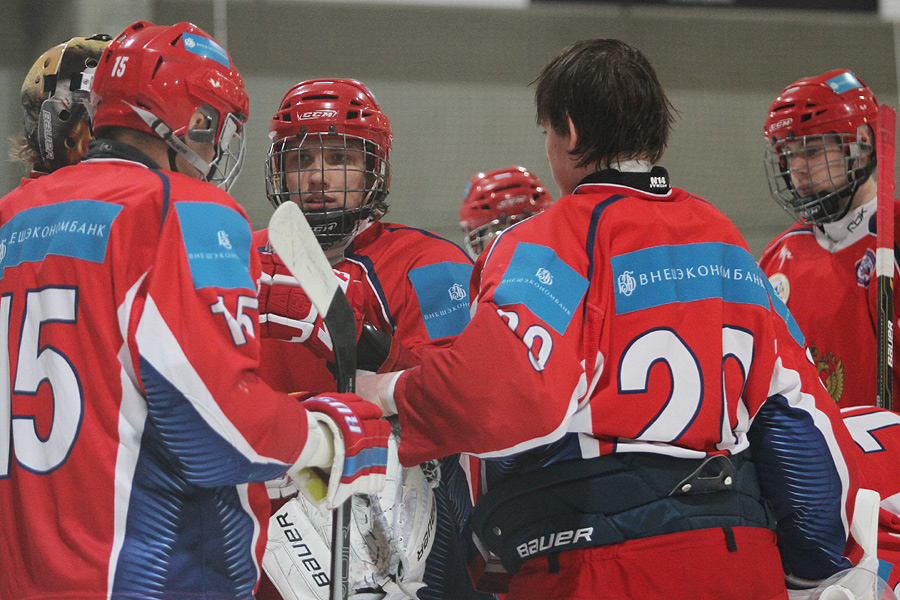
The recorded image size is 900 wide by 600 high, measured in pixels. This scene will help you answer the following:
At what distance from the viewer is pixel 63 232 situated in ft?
4.83

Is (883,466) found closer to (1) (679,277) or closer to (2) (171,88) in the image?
(1) (679,277)

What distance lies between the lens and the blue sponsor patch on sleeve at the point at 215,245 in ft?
4.75

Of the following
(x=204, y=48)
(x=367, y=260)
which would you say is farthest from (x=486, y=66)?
(x=204, y=48)

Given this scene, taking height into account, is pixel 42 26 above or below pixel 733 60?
above

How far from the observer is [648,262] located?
1.72 metres

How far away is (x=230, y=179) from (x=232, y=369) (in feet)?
1.87

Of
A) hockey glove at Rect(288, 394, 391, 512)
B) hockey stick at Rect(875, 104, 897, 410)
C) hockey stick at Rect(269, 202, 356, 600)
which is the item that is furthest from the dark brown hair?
hockey stick at Rect(875, 104, 897, 410)

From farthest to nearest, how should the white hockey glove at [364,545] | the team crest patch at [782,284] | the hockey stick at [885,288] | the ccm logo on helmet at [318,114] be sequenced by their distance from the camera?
1. the team crest patch at [782,284]
2. the hockey stick at [885,288]
3. the ccm logo on helmet at [318,114]
4. the white hockey glove at [364,545]

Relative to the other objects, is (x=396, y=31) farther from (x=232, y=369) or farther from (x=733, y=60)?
(x=232, y=369)

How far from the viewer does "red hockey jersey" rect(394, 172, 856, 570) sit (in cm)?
160

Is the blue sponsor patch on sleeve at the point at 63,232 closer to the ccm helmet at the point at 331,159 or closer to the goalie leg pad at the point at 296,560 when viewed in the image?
the goalie leg pad at the point at 296,560

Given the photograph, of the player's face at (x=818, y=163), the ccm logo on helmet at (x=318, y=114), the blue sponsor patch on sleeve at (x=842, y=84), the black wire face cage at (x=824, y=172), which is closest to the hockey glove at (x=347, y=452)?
the ccm logo on helmet at (x=318, y=114)

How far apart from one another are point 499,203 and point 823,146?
4.90 ft

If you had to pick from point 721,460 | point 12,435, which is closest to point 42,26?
point 12,435
